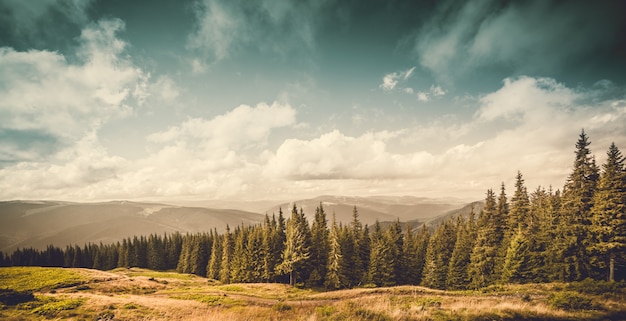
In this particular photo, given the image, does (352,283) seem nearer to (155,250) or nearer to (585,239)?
(585,239)

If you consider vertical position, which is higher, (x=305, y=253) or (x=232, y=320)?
(x=232, y=320)

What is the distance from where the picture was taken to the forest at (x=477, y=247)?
30.4 metres

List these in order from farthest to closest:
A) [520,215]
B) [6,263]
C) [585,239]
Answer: [6,263]
[520,215]
[585,239]

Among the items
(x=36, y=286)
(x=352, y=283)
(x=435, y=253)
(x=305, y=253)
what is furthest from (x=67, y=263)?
(x=435, y=253)

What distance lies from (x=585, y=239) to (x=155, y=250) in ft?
418

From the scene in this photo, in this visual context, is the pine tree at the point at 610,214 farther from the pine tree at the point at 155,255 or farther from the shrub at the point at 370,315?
the pine tree at the point at 155,255

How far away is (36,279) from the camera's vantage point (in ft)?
131

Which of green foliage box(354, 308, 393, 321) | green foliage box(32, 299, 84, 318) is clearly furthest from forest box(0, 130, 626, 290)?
green foliage box(32, 299, 84, 318)

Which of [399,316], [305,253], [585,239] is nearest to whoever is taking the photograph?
[399,316]

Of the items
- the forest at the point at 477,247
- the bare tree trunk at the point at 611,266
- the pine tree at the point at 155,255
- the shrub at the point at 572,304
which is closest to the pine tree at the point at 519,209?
the forest at the point at 477,247

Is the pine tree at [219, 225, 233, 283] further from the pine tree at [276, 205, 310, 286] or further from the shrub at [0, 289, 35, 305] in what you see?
the shrub at [0, 289, 35, 305]

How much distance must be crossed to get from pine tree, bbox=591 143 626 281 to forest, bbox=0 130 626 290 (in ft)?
0.28

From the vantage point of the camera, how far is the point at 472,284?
43.2 m

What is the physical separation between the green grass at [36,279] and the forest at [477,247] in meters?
30.5
